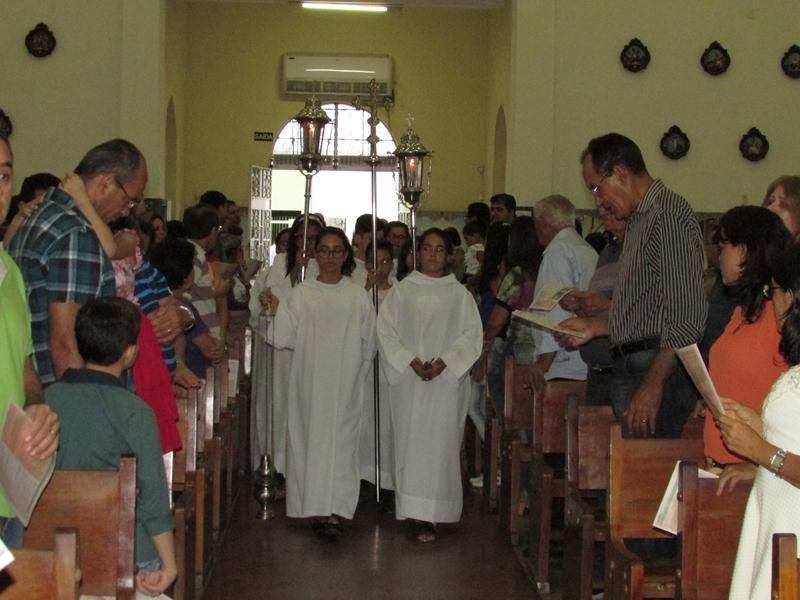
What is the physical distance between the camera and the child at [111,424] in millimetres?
3680

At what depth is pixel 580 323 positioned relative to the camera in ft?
17.6

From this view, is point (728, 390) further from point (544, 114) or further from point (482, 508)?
point (544, 114)

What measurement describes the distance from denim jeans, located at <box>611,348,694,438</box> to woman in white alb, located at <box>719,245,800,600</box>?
5.36 feet

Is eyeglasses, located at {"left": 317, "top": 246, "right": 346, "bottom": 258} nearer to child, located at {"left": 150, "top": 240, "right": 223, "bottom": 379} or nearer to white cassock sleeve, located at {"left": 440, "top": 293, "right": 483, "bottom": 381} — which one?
white cassock sleeve, located at {"left": 440, "top": 293, "right": 483, "bottom": 381}

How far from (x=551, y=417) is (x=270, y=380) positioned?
10.7ft

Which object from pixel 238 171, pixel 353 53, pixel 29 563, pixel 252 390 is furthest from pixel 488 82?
pixel 29 563

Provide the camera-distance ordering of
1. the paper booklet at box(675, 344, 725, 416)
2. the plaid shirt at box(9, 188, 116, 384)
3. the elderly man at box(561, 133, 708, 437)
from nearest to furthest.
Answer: the paper booklet at box(675, 344, 725, 416), the plaid shirt at box(9, 188, 116, 384), the elderly man at box(561, 133, 708, 437)

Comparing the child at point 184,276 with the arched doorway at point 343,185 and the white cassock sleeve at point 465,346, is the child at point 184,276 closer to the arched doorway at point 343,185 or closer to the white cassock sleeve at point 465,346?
the white cassock sleeve at point 465,346

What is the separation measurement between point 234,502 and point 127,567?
15.2 ft

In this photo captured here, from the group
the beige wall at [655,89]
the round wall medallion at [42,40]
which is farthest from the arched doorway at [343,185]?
the round wall medallion at [42,40]

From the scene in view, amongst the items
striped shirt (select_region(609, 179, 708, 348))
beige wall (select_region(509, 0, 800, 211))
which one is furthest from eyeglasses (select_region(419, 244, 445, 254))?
beige wall (select_region(509, 0, 800, 211))

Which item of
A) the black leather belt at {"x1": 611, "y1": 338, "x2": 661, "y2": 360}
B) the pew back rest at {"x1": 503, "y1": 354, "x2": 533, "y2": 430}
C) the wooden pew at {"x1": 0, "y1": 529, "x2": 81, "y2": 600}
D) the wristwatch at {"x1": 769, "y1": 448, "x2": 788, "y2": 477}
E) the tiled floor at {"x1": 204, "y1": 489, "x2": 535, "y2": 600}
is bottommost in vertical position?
the tiled floor at {"x1": 204, "y1": 489, "x2": 535, "y2": 600}

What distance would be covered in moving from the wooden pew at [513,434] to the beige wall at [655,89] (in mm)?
6550

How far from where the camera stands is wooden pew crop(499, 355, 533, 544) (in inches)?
275
